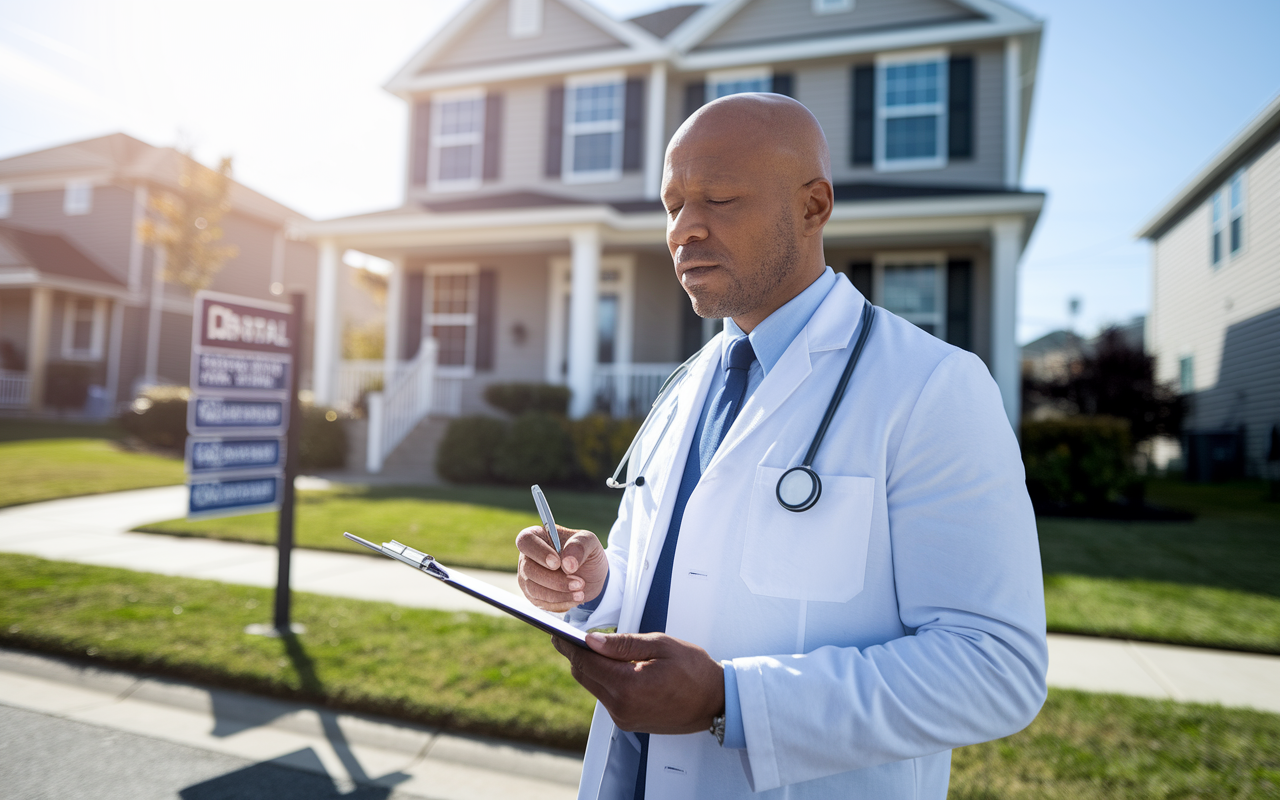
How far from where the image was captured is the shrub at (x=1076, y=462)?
9.34m

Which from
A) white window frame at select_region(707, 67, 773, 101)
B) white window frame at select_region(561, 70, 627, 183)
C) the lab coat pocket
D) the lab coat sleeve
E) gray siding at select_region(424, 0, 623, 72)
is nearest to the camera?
the lab coat sleeve

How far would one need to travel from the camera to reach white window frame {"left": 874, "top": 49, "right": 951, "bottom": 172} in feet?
38.2

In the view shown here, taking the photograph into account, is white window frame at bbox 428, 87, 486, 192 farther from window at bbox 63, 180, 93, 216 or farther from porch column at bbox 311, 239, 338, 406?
window at bbox 63, 180, 93, 216

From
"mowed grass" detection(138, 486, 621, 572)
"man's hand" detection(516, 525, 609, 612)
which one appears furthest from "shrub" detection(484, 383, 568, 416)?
"man's hand" detection(516, 525, 609, 612)

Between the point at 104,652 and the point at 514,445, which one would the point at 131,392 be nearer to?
the point at 514,445

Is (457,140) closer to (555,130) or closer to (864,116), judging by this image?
(555,130)

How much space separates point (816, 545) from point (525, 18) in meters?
14.9

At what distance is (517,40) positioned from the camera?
13.9 meters

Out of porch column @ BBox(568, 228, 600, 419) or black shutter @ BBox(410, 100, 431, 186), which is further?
black shutter @ BBox(410, 100, 431, 186)

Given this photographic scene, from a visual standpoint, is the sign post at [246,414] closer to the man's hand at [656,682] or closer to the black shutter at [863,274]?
the man's hand at [656,682]

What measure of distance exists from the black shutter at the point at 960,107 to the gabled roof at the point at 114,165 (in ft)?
56.4

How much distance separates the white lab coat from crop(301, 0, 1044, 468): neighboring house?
962 cm

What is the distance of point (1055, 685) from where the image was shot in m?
3.65

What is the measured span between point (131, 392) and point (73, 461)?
12400 millimetres
